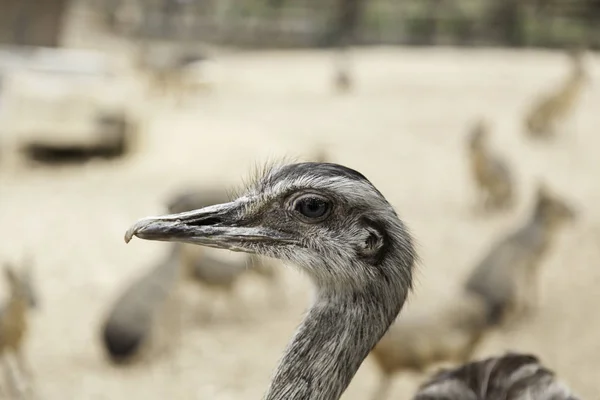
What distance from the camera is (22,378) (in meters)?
5.40

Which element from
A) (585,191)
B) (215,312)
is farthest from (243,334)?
(585,191)

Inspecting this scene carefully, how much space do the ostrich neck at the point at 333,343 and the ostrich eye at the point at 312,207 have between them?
0.80ft

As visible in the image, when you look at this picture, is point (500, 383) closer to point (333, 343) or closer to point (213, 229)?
point (333, 343)

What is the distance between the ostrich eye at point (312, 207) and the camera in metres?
2.61

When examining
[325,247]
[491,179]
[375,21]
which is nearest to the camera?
[325,247]

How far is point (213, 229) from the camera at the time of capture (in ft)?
8.30

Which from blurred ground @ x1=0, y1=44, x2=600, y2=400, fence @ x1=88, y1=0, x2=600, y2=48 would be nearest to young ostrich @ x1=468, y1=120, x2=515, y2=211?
blurred ground @ x1=0, y1=44, x2=600, y2=400

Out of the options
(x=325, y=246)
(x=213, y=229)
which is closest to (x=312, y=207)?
(x=325, y=246)

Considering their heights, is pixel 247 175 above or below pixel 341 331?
above

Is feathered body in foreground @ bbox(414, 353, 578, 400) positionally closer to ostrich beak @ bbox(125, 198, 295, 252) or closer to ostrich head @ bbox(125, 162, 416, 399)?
ostrich head @ bbox(125, 162, 416, 399)

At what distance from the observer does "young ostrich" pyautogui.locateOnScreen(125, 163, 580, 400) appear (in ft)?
8.22

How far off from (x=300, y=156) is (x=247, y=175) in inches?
160

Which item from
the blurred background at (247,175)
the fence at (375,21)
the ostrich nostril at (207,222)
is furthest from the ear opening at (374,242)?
the fence at (375,21)

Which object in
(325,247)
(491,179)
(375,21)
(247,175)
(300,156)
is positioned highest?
(375,21)
